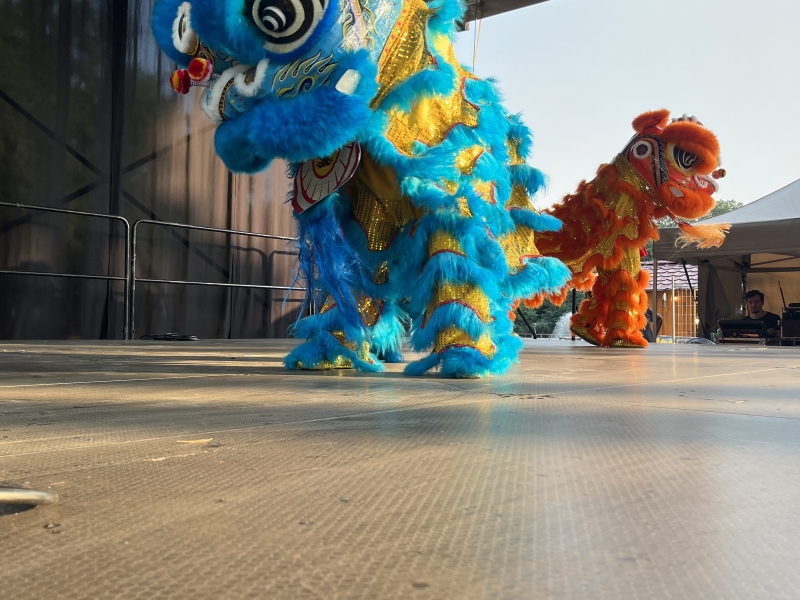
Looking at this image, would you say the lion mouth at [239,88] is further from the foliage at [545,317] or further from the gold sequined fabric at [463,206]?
the foliage at [545,317]

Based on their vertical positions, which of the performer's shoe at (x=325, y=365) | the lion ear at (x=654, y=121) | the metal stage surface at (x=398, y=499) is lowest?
the metal stage surface at (x=398, y=499)

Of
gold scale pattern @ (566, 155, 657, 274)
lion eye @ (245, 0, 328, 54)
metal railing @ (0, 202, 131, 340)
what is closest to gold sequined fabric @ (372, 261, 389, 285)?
lion eye @ (245, 0, 328, 54)

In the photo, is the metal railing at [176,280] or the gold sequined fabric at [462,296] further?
the metal railing at [176,280]

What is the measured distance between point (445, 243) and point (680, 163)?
10.5ft

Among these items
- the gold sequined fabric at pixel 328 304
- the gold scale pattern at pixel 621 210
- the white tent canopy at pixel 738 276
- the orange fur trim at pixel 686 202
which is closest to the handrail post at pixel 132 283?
the gold scale pattern at pixel 621 210

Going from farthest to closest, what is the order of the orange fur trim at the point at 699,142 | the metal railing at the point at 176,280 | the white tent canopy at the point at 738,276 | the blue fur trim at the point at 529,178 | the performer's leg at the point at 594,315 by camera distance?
the white tent canopy at the point at 738,276
the metal railing at the point at 176,280
the performer's leg at the point at 594,315
the orange fur trim at the point at 699,142
the blue fur trim at the point at 529,178

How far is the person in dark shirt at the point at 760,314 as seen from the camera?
8.56 meters

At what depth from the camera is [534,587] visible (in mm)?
454

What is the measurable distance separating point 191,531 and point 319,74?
152cm

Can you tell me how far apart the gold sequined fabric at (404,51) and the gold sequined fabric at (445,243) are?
40 cm

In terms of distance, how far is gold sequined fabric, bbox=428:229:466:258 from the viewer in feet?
6.82

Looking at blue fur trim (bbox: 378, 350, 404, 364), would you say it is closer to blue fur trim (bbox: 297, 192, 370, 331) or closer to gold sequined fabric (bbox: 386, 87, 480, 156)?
blue fur trim (bbox: 297, 192, 370, 331)

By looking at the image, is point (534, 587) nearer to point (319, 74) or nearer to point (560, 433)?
point (560, 433)

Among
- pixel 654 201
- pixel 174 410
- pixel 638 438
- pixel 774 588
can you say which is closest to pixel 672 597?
pixel 774 588
